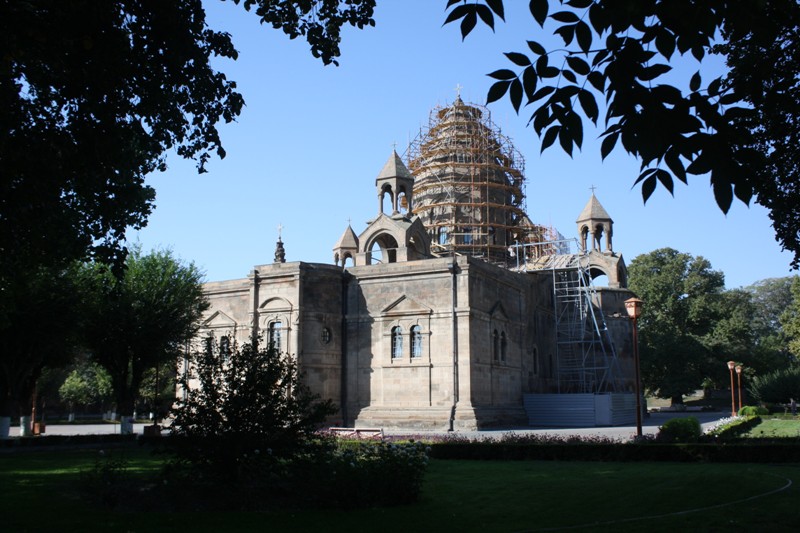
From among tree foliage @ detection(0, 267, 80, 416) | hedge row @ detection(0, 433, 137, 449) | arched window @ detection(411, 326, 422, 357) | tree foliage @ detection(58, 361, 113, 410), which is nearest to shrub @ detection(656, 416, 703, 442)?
arched window @ detection(411, 326, 422, 357)

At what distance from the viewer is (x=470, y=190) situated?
163 ft

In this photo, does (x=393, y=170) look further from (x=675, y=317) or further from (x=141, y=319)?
(x=675, y=317)

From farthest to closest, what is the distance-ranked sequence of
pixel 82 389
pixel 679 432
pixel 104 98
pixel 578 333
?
pixel 82 389
pixel 578 333
pixel 679 432
pixel 104 98

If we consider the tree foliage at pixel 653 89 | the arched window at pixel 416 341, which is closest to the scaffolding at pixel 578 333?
the arched window at pixel 416 341

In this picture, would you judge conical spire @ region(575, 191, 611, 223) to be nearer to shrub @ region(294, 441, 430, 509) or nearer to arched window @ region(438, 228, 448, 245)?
arched window @ region(438, 228, 448, 245)

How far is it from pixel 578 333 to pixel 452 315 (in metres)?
14.3

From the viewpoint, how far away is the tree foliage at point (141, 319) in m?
29.3

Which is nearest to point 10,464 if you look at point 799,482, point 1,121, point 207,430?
point 207,430

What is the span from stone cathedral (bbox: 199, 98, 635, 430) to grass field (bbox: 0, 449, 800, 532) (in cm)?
1666

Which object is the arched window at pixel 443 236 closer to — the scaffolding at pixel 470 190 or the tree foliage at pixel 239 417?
the scaffolding at pixel 470 190

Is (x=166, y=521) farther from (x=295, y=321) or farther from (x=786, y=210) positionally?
(x=295, y=321)

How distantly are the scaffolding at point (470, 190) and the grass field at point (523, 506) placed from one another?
103ft

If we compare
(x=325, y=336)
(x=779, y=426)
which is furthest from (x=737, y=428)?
(x=325, y=336)

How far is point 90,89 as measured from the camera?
1188cm
